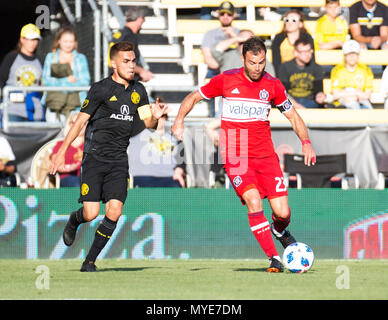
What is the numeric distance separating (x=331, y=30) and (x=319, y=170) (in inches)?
160

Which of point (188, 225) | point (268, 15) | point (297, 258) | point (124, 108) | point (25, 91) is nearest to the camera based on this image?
point (297, 258)

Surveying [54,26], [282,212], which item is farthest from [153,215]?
[54,26]

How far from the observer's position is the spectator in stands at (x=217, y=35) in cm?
1535

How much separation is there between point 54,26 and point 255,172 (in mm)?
9221

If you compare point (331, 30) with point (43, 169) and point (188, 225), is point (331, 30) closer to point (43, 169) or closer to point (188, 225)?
point (188, 225)

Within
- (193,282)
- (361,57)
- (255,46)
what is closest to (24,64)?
(361,57)

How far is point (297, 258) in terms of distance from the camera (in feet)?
31.8

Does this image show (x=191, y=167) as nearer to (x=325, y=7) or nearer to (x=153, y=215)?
(x=153, y=215)

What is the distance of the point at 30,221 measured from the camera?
13.5 metres

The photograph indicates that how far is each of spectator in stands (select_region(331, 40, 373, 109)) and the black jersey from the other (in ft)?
20.6

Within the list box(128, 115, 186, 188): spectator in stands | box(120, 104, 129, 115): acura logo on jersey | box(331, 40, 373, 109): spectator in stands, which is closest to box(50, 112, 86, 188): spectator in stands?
box(128, 115, 186, 188): spectator in stands

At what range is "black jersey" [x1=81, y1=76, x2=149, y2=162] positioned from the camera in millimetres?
10156

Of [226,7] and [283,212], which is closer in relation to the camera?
[283,212]

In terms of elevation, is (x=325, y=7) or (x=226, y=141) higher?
(x=325, y=7)
